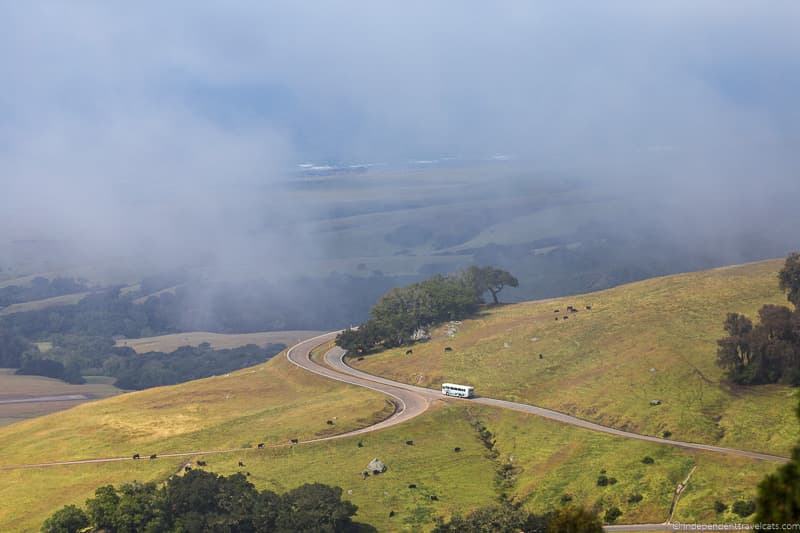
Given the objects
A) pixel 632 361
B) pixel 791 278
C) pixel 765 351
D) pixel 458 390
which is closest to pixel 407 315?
pixel 458 390

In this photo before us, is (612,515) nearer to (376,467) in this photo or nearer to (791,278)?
(376,467)

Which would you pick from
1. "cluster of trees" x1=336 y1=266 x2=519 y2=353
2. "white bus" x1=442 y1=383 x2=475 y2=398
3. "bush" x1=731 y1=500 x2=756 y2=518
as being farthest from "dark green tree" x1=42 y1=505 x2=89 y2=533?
"cluster of trees" x1=336 y1=266 x2=519 y2=353

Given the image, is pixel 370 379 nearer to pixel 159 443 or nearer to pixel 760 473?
pixel 159 443

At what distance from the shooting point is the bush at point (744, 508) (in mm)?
84331

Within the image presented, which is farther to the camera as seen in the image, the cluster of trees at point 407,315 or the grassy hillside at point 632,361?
the cluster of trees at point 407,315

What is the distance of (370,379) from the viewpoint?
163m

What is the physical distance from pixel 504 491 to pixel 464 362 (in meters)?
54.6

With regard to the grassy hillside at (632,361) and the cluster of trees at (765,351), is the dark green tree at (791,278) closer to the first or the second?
the grassy hillside at (632,361)

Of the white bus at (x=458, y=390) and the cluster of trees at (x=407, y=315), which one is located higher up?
the cluster of trees at (x=407, y=315)

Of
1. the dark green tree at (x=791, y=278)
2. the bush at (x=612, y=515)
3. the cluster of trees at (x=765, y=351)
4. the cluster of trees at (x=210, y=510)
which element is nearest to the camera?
the bush at (x=612, y=515)

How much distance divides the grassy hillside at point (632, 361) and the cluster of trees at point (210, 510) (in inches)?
1819

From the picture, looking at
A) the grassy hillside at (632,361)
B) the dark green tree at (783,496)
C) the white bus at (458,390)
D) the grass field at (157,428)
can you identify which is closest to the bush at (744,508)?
the grassy hillside at (632,361)

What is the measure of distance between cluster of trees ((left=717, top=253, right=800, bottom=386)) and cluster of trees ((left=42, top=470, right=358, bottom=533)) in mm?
61013

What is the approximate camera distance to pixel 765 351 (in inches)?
4843
